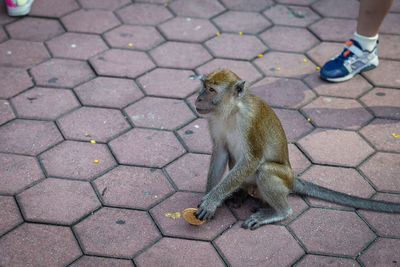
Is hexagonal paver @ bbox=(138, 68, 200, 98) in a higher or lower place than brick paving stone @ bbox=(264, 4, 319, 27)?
lower

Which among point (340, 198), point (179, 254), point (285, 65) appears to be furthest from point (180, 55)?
point (179, 254)

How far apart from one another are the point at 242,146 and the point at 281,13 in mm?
2939

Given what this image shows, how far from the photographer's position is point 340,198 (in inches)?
149

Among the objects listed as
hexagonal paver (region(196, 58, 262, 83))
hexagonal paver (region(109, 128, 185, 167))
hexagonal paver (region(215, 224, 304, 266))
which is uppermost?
hexagonal paver (region(196, 58, 262, 83))

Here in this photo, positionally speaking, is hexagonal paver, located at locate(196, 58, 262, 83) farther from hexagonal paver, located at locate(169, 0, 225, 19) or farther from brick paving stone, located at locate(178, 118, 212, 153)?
hexagonal paver, located at locate(169, 0, 225, 19)

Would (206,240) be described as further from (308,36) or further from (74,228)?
(308,36)

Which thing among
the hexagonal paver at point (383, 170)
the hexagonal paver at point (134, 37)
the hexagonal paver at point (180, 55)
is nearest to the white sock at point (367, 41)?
the hexagonal paver at point (383, 170)

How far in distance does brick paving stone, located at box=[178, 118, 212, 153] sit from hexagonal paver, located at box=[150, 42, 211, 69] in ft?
2.77

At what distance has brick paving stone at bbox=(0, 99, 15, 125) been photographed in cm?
455

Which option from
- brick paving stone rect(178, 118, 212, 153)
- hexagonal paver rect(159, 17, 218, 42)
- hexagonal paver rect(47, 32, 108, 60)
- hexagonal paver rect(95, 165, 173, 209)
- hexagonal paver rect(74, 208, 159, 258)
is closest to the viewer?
hexagonal paver rect(74, 208, 159, 258)

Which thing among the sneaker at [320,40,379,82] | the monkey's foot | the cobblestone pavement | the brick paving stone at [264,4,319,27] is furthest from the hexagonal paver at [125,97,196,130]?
the brick paving stone at [264,4,319,27]

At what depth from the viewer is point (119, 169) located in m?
4.12

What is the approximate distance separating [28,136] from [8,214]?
0.88 m

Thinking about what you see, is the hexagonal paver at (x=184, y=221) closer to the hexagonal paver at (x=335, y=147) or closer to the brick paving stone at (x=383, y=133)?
the hexagonal paver at (x=335, y=147)
